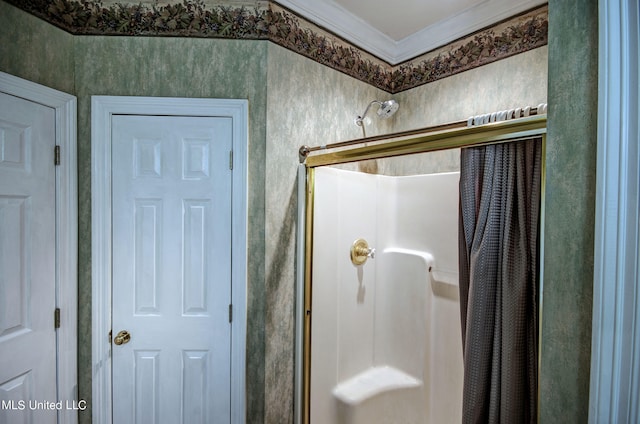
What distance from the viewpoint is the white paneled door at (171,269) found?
1.53 metres

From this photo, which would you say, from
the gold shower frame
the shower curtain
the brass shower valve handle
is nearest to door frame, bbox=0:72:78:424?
the gold shower frame

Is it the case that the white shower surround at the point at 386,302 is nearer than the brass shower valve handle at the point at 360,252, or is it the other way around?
the white shower surround at the point at 386,302

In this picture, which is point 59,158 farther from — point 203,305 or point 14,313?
point 203,305

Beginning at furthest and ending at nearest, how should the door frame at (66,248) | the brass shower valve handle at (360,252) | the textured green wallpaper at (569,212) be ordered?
the brass shower valve handle at (360,252) < the door frame at (66,248) < the textured green wallpaper at (569,212)

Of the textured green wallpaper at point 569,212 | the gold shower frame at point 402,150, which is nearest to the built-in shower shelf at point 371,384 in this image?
the gold shower frame at point 402,150

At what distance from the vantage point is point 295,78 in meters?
1.73

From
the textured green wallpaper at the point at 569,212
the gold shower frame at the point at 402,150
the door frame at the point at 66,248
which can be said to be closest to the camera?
the textured green wallpaper at the point at 569,212

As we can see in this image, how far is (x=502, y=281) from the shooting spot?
102 centimetres

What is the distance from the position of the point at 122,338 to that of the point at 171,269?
408 mm

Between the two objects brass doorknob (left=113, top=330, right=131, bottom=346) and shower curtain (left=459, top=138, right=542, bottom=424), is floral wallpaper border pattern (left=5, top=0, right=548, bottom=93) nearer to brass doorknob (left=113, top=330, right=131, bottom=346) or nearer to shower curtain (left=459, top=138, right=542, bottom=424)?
shower curtain (left=459, top=138, right=542, bottom=424)

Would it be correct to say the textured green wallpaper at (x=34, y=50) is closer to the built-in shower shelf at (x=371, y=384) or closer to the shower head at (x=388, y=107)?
the shower head at (x=388, y=107)

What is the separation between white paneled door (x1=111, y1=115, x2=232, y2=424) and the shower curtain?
1115mm

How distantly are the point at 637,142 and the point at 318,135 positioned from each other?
1486 millimetres

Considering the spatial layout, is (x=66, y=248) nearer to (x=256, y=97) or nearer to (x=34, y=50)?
(x=34, y=50)
